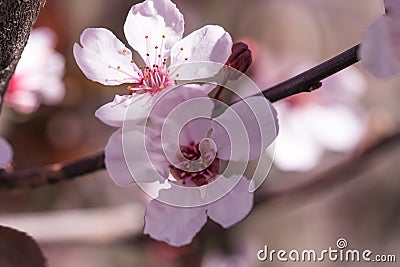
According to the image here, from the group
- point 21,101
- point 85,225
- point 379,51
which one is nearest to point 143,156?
point 379,51

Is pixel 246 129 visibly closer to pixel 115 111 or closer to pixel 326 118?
pixel 115 111

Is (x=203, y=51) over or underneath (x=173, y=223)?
over

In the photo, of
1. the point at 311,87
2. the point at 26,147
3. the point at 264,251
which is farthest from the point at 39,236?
the point at 311,87

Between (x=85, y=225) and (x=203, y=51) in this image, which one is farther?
(x=85, y=225)

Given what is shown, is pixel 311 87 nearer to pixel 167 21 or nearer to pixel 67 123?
pixel 167 21

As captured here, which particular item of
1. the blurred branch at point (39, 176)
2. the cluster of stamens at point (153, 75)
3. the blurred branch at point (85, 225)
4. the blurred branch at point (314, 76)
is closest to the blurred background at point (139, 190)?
the blurred branch at point (85, 225)
